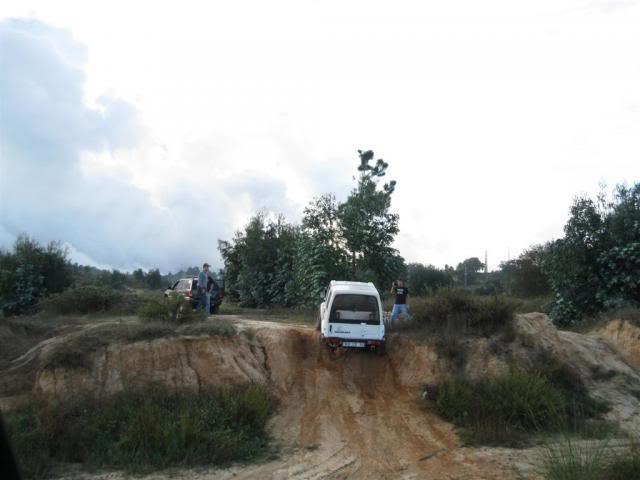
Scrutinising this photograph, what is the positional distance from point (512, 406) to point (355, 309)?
15.5 feet

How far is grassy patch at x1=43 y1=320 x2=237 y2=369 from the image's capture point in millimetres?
12602

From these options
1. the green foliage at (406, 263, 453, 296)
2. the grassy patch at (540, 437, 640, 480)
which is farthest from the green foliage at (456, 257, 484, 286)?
the grassy patch at (540, 437, 640, 480)

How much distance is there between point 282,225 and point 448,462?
1103 inches

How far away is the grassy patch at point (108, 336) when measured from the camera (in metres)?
12.6

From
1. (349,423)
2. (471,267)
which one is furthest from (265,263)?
(471,267)

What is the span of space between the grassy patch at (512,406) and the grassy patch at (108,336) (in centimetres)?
592

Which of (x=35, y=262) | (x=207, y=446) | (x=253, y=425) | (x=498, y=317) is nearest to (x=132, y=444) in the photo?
(x=207, y=446)

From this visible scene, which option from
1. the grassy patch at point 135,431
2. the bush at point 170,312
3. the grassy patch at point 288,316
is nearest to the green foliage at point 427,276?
the grassy patch at point 288,316

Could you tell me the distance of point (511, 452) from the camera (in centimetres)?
1050

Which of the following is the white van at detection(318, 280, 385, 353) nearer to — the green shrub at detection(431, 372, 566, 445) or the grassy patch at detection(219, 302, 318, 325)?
the green shrub at detection(431, 372, 566, 445)

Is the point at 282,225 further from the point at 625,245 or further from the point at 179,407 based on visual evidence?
the point at 179,407

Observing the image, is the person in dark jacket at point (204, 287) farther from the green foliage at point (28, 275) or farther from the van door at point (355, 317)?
the green foliage at point (28, 275)

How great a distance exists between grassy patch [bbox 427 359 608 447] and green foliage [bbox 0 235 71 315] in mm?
22146

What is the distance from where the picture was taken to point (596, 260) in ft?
70.8
